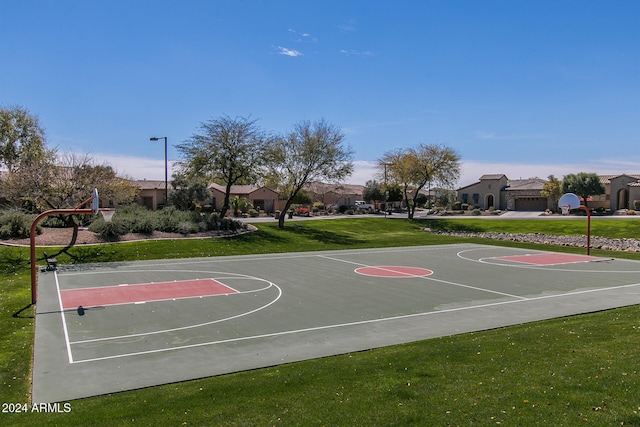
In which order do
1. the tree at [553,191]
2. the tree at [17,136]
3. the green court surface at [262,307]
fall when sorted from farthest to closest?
the tree at [553,191] < the tree at [17,136] < the green court surface at [262,307]

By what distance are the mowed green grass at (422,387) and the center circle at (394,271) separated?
8.82 m

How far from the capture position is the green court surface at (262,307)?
9.37 metres

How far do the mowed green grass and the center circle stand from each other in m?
8.82

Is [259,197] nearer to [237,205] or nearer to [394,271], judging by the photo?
[237,205]

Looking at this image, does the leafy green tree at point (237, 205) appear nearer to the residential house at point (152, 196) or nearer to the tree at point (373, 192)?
the residential house at point (152, 196)

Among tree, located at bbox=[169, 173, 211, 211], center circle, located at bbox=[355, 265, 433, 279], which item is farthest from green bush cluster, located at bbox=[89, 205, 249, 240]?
tree, located at bbox=[169, 173, 211, 211]

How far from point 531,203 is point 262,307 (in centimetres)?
6877

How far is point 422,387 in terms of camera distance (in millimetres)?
7184

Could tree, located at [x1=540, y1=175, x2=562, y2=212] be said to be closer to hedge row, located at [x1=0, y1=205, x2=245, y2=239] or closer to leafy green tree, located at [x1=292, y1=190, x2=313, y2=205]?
leafy green tree, located at [x1=292, y1=190, x2=313, y2=205]

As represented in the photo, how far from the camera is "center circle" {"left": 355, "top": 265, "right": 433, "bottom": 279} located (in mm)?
20438

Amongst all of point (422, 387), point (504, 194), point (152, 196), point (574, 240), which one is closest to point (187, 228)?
point (422, 387)

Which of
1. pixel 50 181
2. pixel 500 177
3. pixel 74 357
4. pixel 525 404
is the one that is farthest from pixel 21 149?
pixel 500 177

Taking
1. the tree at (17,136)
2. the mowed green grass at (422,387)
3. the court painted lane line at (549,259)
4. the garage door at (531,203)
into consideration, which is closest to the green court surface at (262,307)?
the court painted lane line at (549,259)

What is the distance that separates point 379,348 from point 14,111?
48.8 m
